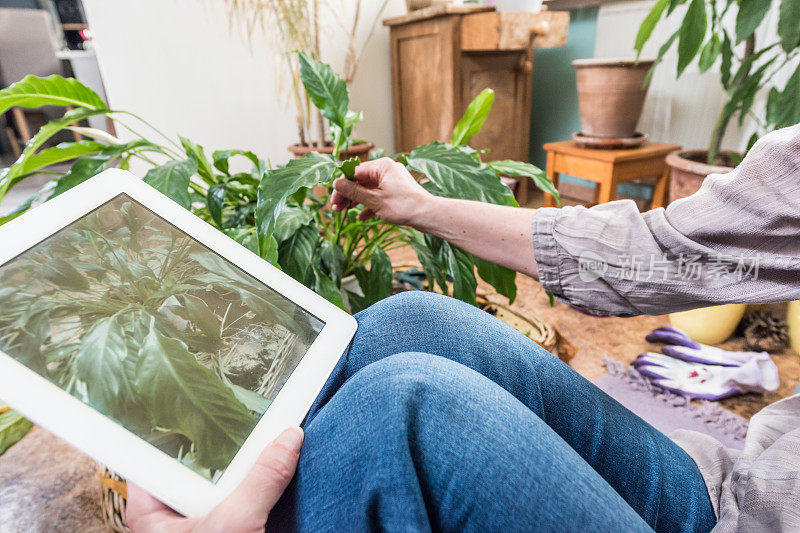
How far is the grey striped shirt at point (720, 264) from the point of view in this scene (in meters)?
0.38

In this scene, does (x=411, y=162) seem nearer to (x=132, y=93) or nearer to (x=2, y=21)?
(x=132, y=93)

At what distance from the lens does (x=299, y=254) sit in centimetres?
71

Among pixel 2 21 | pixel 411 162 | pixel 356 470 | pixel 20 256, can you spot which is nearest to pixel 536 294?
pixel 411 162

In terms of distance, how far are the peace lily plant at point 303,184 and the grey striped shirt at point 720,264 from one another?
0.19 meters

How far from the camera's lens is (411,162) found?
717 millimetres

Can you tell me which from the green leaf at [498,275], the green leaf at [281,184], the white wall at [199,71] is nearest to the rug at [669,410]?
the green leaf at [498,275]

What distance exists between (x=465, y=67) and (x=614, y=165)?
657mm

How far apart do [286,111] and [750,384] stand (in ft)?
5.89

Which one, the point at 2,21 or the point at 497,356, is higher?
the point at 2,21

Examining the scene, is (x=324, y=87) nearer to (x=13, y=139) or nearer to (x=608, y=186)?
(x=608, y=186)

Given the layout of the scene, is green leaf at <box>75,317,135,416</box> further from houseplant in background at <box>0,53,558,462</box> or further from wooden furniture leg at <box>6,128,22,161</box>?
wooden furniture leg at <box>6,128,22,161</box>

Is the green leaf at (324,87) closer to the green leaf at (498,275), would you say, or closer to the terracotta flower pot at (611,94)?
the green leaf at (498,275)

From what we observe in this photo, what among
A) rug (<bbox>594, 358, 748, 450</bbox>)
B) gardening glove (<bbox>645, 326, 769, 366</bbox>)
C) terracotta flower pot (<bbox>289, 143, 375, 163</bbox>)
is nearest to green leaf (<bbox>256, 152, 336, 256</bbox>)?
rug (<bbox>594, 358, 748, 450</bbox>)

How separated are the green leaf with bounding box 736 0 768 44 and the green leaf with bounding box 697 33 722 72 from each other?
21 cm
